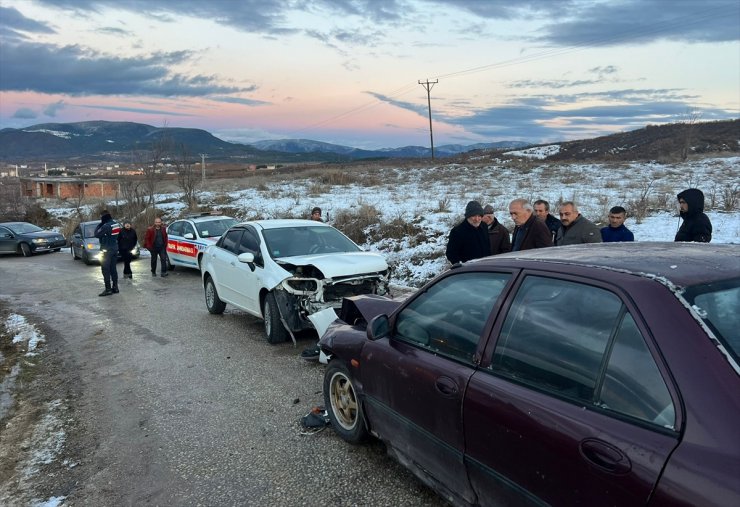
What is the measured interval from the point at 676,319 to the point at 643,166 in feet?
119

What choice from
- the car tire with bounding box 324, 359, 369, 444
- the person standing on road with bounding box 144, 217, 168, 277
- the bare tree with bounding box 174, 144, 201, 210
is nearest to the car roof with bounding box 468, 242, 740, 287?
the car tire with bounding box 324, 359, 369, 444

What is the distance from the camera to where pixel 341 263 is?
7.05 meters

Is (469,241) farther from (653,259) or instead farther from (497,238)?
(653,259)

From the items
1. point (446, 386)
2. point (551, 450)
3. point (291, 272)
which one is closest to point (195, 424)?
point (291, 272)

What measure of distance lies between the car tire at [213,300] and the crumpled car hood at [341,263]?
2352 millimetres

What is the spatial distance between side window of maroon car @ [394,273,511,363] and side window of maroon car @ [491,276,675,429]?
20 centimetres

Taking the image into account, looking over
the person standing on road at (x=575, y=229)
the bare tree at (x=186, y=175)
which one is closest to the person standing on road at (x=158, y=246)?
the person standing on road at (x=575, y=229)

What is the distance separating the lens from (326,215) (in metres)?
19.5

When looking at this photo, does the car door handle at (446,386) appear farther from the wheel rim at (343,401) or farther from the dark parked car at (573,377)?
the wheel rim at (343,401)

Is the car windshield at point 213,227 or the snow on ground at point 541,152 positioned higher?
the snow on ground at point 541,152

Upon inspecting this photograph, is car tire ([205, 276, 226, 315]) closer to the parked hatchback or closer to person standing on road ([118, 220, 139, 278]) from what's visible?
the parked hatchback

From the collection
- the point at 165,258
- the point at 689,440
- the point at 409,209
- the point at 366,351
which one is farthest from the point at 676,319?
the point at 409,209

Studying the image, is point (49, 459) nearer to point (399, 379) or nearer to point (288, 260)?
point (399, 379)

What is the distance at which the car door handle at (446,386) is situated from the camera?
287 centimetres
